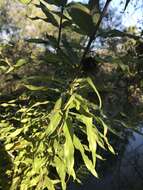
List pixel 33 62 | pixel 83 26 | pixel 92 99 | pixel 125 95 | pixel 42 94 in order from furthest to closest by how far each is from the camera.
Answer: pixel 125 95 → pixel 92 99 → pixel 42 94 → pixel 33 62 → pixel 83 26

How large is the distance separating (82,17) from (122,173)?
5971mm

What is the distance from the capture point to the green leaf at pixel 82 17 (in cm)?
154

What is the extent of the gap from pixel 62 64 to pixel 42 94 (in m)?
0.17

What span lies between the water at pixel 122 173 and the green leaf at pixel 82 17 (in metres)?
5.34

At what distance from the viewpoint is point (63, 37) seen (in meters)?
1.78

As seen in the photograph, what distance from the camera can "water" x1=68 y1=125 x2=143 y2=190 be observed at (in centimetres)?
693

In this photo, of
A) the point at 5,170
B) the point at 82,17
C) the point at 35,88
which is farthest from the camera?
the point at 5,170

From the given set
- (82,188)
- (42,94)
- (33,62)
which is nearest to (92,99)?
(42,94)

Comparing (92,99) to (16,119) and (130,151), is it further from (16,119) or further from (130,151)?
(130,151)

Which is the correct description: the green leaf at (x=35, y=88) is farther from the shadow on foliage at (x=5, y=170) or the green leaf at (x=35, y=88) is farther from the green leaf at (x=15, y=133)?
the shadow on foliage at (x=5, y=170)

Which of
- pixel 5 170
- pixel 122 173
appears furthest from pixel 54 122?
pixel 122 173

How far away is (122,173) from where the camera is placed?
7.30m

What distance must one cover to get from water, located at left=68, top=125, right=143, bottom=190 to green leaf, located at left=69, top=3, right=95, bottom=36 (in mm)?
5342

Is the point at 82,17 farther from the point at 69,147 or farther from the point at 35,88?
the point at 69,147
